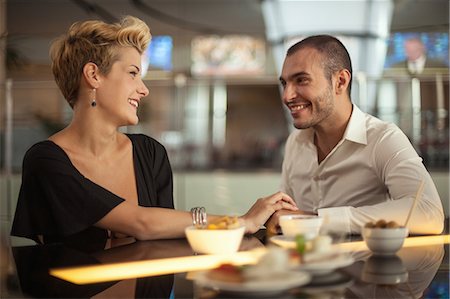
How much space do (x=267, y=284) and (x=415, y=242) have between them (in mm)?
824

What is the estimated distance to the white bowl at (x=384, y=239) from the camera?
1.28 metres

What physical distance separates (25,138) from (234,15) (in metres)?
5.62

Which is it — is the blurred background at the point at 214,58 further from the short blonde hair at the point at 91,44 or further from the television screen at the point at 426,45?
the short blonde hair at the point at 91,44

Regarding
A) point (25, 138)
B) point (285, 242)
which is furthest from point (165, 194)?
point (25, 138)

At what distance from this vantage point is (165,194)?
1.98 m

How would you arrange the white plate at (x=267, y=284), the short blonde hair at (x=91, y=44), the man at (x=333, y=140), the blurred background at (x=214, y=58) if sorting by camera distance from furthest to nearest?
the blurred background at (x=214, y=58), the man at (x=333, y=140), the short blonde hair at (x=91, y=44), the white plate at (x=267, y=284)

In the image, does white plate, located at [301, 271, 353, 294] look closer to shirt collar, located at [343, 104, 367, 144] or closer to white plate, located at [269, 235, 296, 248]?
white plate, located at [269, 235, 296, 248]

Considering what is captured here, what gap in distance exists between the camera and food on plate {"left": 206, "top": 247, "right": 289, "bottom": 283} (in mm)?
848

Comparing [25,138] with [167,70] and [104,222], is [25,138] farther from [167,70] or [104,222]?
[167,70]

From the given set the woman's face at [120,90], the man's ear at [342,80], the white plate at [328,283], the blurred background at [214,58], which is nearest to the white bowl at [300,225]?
the white plate at [328,283]

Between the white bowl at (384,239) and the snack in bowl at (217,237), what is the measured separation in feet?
0.84

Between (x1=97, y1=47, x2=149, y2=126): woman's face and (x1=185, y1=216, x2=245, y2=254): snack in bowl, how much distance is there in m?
0.65

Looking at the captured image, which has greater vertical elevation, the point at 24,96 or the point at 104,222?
the point at 24,96

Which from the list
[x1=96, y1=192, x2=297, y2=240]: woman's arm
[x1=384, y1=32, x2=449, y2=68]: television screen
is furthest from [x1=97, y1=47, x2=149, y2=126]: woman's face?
[x1=384, y1=32, x2=449, y2=68]: television screen
